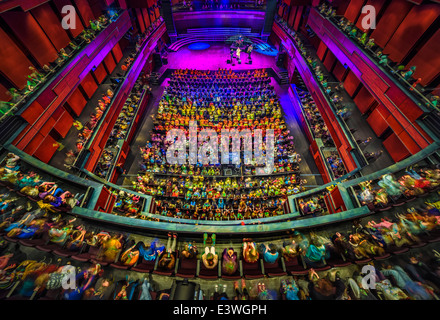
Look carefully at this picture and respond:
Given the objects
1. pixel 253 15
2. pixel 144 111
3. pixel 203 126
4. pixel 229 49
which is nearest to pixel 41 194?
pixel 203 126

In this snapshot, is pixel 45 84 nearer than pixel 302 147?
Yes

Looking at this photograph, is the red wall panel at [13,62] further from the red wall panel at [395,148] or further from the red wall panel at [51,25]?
the red wall panel at [395,148]

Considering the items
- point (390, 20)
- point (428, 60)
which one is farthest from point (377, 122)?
point (390, 20)

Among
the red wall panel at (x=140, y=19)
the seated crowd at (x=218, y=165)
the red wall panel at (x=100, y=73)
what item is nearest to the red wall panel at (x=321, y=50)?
the seated crowd at (x=218, y=165)

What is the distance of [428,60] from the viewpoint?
8484mm

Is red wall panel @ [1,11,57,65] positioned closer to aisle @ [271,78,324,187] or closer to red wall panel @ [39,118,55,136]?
red wall panel @ [39,118,55,136]

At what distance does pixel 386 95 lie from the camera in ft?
30.6

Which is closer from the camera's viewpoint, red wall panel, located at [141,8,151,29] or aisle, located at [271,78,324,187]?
aisle, located at [271,78,324,187]

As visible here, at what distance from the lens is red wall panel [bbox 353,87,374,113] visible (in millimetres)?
11586

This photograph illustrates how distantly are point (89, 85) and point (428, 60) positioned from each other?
2036 cm

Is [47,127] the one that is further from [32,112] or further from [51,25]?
[51,25]

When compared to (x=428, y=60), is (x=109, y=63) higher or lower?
higher

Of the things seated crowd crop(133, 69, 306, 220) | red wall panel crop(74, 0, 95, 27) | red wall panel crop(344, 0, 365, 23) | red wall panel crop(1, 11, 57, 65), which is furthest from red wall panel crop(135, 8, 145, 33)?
red wall panel crop(344, 0, 365, 23)

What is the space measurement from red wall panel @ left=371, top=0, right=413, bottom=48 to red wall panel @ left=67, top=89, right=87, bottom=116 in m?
20.0
